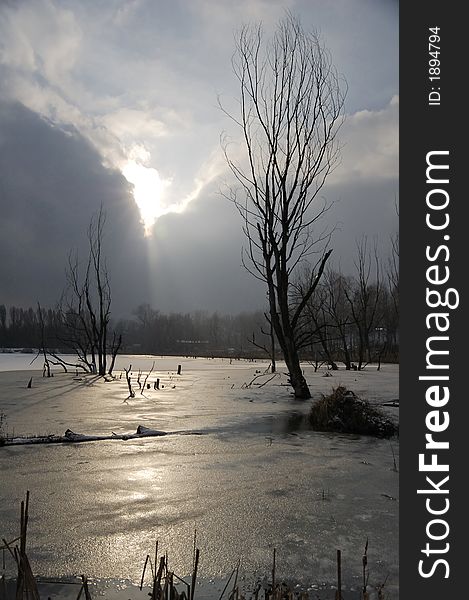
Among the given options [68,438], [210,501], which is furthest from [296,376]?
[210,501]

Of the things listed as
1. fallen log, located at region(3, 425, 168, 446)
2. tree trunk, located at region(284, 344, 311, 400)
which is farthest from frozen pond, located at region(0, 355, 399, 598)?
tree trunk, located at region(284, 344, 311, 400)

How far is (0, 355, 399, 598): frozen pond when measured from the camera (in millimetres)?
1907

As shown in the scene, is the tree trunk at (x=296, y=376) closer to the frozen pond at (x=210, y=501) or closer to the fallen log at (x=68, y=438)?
the frozen pond at (x=210, y=501)

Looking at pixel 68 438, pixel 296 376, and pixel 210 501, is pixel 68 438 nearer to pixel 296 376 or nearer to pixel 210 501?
pixel 210 501

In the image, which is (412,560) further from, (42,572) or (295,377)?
(295,377)

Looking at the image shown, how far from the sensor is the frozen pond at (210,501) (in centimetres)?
191

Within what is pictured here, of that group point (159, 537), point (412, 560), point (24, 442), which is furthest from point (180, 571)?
point (24, 442)

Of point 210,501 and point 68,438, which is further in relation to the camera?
point 68,438

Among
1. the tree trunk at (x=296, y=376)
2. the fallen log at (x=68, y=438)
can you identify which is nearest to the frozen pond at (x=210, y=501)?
the fallen log at (x=68, y=438)

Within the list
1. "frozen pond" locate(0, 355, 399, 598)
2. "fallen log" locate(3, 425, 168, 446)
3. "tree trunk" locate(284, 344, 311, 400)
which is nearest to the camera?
"frozen pond" locate(0, 355, 399, 598)

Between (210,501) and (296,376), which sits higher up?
(296,376)

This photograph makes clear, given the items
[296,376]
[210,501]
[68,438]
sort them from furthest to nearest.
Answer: [296,376]
[68,438]
[210,501]

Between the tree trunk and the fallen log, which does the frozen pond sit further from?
the tree trunk

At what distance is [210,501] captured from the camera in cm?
262
